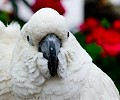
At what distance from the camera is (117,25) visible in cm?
334

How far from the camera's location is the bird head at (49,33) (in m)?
2.00

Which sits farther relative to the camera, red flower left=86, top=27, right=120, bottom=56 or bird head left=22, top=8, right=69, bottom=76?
red flower left=86, top=27, right=120, bottom=56

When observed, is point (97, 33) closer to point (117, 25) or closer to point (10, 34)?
point (117, 25)

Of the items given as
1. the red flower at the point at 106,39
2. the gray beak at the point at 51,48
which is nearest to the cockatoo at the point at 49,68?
the gray beak at the point at 51,48

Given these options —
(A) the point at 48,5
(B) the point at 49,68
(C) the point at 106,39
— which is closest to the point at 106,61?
(C) the point at 106,39

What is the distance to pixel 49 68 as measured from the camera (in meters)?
2.05

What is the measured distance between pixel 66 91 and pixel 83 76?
11cm

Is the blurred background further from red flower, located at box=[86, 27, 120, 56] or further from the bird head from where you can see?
the bird head

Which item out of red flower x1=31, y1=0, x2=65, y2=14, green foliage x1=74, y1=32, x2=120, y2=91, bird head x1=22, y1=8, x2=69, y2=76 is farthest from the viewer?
green foliage x1=74, y1=32, x2=120, y2=91

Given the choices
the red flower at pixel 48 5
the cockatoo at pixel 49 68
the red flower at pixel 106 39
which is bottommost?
the cockatoo at pixel 49 68

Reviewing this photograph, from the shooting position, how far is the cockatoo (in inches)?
79.5

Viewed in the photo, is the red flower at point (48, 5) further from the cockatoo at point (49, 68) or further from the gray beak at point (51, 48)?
the gray beak at point (51, 48)

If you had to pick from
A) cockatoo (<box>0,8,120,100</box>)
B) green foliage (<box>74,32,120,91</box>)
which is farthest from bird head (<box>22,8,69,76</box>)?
green foliage (<box>74,32,120,91</box>)

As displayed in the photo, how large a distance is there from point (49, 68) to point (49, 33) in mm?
152
